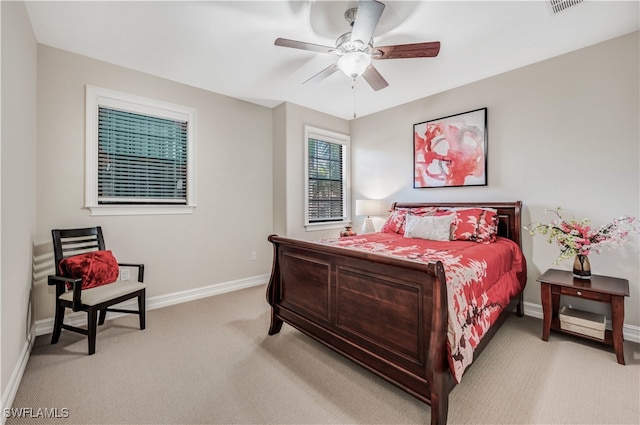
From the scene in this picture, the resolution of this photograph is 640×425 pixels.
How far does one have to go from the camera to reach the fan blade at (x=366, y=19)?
1.75m

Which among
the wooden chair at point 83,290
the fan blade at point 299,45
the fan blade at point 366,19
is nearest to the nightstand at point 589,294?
the fan blade at point 366,19

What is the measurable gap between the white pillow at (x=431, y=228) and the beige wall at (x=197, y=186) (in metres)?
2.09

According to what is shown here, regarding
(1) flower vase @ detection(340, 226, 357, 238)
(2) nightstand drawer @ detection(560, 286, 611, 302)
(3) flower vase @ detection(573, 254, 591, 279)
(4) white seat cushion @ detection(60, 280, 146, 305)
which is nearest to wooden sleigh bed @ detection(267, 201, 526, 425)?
(2) nightstand drawer @ detection(560, 286, 611, 302)

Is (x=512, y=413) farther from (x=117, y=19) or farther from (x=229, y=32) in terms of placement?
(x=117, y=19)

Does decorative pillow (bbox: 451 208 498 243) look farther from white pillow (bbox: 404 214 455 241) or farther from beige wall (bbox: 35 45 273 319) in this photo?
beige wall (bbox: 35 45 273 319)

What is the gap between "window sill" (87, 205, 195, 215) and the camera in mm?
2830

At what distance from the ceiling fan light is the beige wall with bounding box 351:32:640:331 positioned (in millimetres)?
1913

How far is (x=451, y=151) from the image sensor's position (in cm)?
354

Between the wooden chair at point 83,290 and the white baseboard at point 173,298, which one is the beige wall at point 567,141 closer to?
the white baseboard at point 173,298

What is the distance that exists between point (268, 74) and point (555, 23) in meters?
2.62

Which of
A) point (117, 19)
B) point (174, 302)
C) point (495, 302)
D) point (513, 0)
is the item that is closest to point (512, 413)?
point (495, 302)

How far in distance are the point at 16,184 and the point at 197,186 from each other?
5.62ft

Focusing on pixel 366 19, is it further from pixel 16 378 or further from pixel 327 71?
pixel 16 378

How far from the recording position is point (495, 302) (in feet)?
7.11
